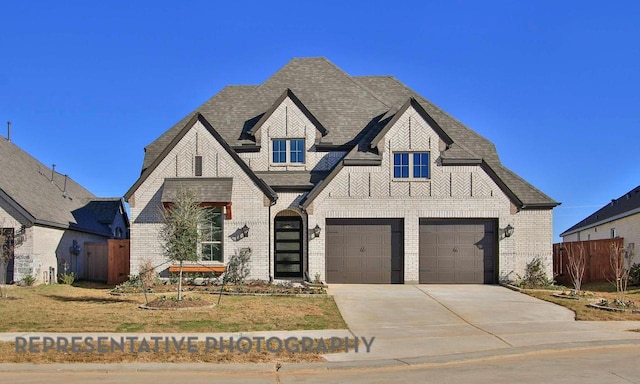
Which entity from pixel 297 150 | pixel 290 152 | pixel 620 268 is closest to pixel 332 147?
pixel 297 150

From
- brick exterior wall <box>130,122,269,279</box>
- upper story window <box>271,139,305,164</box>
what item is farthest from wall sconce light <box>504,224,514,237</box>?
brick exterior wall <box>130,122,269,279</box>

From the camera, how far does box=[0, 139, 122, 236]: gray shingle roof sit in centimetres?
2455

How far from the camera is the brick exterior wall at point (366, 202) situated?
76.0 feet

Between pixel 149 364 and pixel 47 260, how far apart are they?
1734 centimetres

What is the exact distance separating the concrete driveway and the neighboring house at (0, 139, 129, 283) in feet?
41.2

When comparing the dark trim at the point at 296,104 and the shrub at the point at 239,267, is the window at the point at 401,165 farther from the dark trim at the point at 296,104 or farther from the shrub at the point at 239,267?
the shrub at the point at 239,267

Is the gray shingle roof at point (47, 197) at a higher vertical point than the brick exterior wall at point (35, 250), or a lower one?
higher

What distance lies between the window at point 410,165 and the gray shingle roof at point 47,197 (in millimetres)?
14544

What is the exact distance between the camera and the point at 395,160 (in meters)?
23.6

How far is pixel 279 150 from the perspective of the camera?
25297mm

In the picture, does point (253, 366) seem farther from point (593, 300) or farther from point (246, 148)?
point (246, 148)

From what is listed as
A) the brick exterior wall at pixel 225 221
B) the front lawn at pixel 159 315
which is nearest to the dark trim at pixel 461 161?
the brick exterior wall at pixel 225 221

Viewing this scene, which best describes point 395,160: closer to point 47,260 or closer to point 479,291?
point 479,291

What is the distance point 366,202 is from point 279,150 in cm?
462
